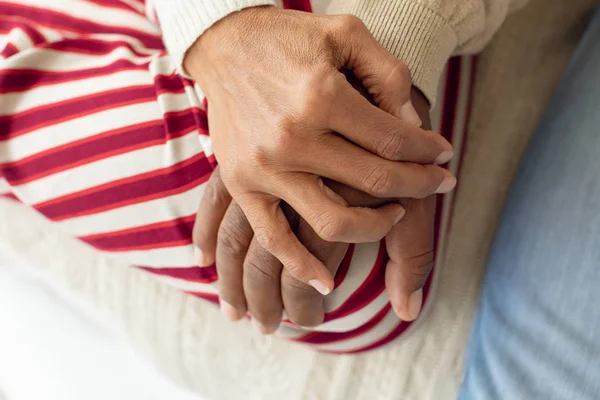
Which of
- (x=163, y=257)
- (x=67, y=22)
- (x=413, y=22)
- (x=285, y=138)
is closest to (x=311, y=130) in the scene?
(x=285, y=138)

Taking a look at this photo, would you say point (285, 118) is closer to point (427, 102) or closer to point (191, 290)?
point (427, 102)

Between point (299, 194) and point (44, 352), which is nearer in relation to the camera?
point (299, 194)

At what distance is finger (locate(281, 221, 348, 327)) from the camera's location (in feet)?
1.53

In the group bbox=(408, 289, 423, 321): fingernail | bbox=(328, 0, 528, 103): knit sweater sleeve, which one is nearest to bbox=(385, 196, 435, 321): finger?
bbox=(408, 289, 423, 321): fingernail

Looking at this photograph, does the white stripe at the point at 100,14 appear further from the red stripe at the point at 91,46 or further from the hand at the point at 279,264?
the hand at the point at 279,264

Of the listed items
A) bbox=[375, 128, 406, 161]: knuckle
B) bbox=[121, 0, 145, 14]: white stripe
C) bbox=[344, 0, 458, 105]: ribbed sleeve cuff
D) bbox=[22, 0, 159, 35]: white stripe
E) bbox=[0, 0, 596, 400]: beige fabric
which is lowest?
bbox=[0, 0, 596, 400]: beige fabric

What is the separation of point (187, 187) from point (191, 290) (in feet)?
0.45

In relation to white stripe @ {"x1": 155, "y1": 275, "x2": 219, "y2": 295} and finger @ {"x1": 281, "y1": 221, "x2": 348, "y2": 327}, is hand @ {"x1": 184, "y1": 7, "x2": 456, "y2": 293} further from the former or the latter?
white stripe @ {"x1": 155, "y1": 275, "x2": 219, "y2": 295}

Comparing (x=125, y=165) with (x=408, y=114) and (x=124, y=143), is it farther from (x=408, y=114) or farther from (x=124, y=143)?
(x=408, y=114)

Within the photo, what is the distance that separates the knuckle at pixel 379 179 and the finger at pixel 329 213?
25mm

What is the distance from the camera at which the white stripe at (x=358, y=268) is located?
1.63 ft

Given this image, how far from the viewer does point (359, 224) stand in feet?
1.42

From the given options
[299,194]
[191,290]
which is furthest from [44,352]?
[299,194]

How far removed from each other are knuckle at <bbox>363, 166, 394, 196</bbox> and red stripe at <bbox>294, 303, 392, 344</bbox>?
0.15 m
